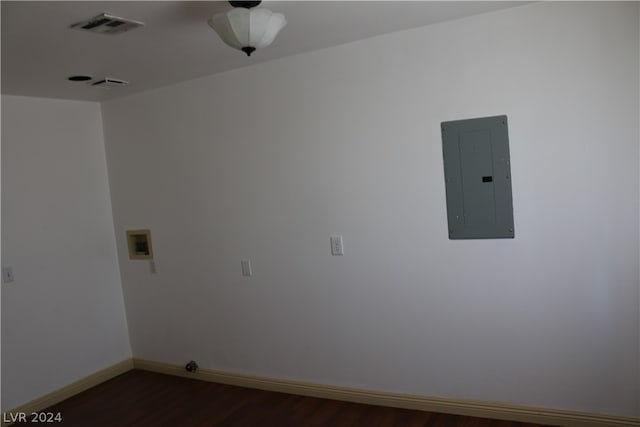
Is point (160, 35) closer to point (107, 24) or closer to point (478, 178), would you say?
point (107, 24)

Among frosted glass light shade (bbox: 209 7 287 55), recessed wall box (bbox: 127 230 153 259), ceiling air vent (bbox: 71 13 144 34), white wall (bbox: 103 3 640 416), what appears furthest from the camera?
recessed wall box (bbox: 127 230 153 259)

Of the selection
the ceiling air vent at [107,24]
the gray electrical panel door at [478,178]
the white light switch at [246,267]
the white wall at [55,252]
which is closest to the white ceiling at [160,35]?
the ceiling air vent at [107,24]

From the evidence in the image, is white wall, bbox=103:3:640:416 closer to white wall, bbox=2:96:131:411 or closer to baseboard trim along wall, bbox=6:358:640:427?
baseboard trim along wall, bbox=6:358:640:427

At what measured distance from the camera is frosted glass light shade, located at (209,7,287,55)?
2.13 meters

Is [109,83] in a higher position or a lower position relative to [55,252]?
higher

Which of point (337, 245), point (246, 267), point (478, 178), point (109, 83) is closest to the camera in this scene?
point (478, 178)

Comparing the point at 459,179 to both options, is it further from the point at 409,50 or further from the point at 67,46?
the point at 67,46

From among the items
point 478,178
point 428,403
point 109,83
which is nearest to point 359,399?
point 428,403

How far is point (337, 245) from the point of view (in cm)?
325

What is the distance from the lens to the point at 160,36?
2.62 meters

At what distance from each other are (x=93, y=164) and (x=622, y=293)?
159 inches

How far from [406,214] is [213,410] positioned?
76.5 inches

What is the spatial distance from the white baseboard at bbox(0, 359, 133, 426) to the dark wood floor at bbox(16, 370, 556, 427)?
5 cm

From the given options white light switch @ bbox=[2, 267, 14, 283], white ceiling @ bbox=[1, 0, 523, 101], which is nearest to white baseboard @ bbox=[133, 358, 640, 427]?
white light switch @ bbox=[2, 267, 14, 283]
